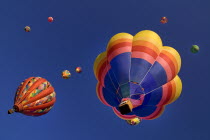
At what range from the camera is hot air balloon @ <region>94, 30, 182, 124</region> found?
11.0 meters

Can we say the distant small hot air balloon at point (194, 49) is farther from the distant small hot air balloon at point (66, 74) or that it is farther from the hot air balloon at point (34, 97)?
the hot air balloon at point (34, 97)

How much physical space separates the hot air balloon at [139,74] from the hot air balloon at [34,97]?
3366 mm

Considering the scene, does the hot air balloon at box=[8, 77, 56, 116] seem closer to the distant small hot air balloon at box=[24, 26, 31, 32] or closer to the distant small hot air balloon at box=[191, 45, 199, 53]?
the distant small hot air balloon at box=[24, 26, 31, 32]

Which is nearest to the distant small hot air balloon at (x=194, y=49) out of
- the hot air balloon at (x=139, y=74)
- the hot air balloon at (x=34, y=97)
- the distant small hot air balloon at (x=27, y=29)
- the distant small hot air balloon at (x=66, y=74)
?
the hot air balloon at (x=139, y=74)

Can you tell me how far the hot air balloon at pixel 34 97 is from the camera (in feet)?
43.8

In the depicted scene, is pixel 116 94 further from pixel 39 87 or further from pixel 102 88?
pixel 39 87

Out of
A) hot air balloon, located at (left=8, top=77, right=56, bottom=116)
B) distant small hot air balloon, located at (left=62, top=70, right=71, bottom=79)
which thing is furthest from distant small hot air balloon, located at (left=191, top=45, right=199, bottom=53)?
hot air balloon, located at (left=8, top=77, right=56, bottom=116)

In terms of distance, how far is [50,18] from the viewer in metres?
15.6

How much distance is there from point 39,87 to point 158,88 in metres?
5.85

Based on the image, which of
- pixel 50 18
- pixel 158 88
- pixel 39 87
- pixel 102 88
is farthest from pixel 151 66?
pixel 50 18

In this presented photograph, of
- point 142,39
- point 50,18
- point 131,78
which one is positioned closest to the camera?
point 131,78

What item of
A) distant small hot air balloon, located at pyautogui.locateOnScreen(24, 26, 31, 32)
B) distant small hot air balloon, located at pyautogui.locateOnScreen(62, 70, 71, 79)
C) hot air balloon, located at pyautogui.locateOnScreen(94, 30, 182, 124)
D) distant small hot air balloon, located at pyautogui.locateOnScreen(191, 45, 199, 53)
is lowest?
hot air balloon, located at pyautogui.locateOnScreen(94, 30, 182, 124)

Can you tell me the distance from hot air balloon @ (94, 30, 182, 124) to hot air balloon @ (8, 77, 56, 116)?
3366 millimetres

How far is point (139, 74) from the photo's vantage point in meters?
11.0
